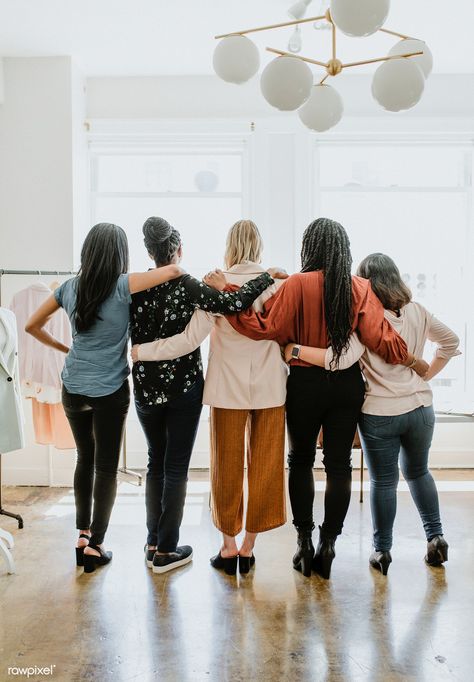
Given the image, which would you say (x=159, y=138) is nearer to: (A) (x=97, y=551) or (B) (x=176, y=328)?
(B) (x=176, y=328)

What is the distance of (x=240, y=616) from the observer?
83.4 inches

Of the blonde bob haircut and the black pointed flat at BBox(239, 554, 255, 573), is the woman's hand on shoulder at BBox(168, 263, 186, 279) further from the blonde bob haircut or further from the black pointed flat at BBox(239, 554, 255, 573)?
the black pointed flat at BBox(239, 554, 255, 573)

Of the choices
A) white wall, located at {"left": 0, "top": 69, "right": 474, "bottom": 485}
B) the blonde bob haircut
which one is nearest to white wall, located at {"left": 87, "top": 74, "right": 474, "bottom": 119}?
white wall, located at {"left": 0, "top": 69, "right": 474, "bottom": 485}

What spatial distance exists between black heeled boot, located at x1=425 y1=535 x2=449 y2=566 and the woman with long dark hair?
4.74 ft

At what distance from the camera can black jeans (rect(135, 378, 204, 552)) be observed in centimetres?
235

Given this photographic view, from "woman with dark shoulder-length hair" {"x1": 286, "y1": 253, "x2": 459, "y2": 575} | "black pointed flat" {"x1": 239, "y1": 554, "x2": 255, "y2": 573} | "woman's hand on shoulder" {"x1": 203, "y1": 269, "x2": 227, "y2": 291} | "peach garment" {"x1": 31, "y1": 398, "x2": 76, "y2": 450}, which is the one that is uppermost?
"woman's hand on shoulder" {"x1": 203, "y1": 269, "x2": 227, "y2": 291}

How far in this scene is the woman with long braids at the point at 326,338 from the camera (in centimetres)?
222

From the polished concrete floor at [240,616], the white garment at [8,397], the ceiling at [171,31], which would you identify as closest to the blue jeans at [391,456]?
the polished concrete floor at [240,616]

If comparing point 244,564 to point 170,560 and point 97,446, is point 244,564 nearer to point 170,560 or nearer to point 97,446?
point 170,560

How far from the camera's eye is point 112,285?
230 cm

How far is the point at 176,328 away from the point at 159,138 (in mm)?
2598

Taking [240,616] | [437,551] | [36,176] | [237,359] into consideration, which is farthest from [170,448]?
[36,176]

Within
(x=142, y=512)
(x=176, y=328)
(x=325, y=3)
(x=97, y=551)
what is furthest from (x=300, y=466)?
(x=325, y=3)

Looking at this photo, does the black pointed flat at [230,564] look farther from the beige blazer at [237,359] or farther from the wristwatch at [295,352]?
the wristwatch at [295,352]
